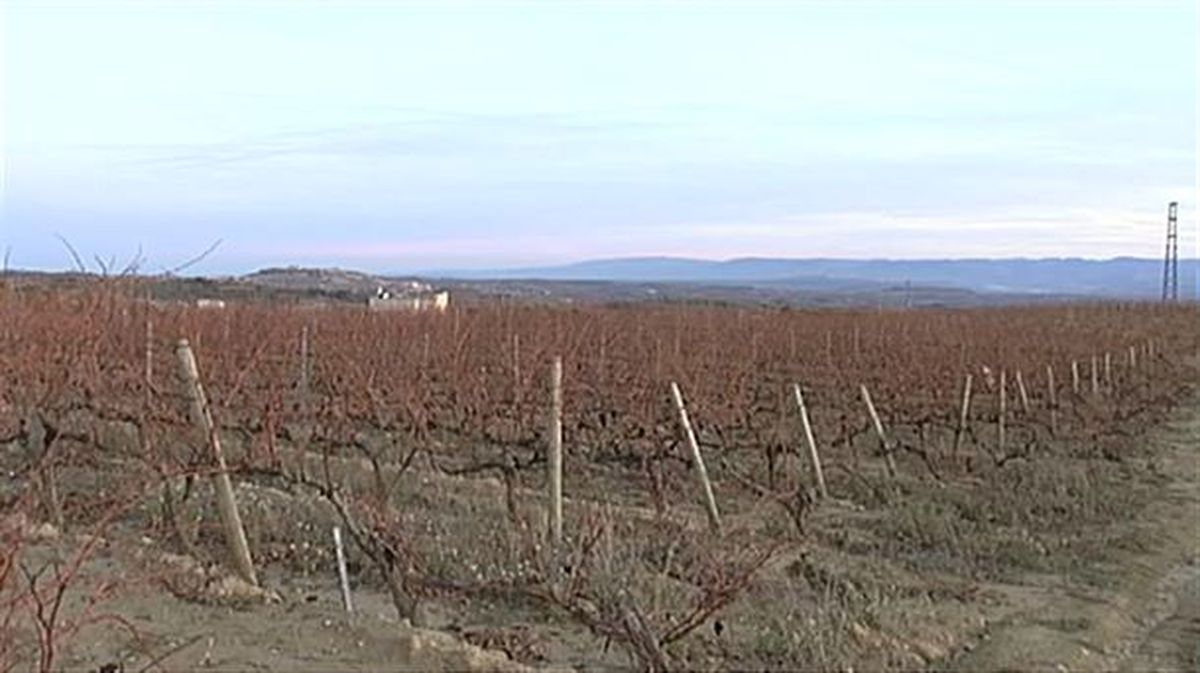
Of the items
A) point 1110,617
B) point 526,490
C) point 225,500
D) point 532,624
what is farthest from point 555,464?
point 1110,617

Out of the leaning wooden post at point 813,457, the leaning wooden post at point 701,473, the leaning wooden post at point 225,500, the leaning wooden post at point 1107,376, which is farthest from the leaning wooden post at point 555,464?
the leaning wooden post at point 1107,376

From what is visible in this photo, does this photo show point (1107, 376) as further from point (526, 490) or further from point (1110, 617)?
point (1110, 617)

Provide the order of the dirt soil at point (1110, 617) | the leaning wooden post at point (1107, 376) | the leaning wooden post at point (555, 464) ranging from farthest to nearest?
the leaning wooden post at point (1107, 376)
the leaning wooden post at point (555, 464)
the dirt soil at point (1110, 617)

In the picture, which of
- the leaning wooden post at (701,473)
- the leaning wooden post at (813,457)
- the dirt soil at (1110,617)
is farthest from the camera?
the leaning wooden post at (813,457)

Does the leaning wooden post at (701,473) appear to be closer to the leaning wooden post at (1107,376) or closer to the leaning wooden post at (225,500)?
the leaning wooden post at (225,500)

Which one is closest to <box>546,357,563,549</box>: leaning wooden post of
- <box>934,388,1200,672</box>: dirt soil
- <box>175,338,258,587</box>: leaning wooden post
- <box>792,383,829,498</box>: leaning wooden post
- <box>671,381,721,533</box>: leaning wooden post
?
<box>671,381,721,533</box>: leaning wooden post

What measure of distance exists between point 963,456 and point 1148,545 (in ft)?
13.2

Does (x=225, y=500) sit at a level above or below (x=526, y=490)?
above

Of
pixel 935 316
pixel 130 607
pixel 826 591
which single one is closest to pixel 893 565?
pixel 826 591

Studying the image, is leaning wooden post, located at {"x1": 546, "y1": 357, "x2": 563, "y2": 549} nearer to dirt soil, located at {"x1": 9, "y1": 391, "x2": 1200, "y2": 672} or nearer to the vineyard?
the vineyard

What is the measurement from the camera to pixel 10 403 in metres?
9.77

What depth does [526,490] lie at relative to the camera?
10680mm

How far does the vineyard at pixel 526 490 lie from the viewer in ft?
19.9

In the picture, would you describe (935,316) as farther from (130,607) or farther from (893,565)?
(130,607)
